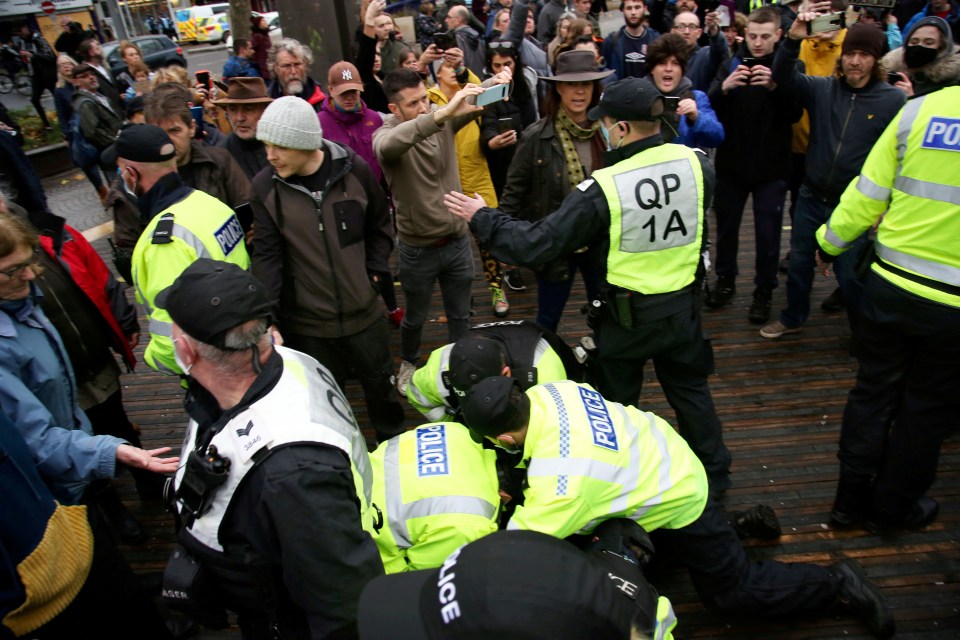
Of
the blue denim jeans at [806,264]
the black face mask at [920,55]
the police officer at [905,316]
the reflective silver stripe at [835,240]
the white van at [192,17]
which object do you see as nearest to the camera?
the police officer at [905,316]

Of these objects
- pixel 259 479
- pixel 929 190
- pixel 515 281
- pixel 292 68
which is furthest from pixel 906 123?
pixel 292 68

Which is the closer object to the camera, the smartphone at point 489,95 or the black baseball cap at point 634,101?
the black baseball cap at point 634,101

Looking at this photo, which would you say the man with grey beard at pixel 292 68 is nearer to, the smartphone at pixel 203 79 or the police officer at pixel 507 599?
the smartphone at pixel 203 79

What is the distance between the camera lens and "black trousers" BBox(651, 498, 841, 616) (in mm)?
2445

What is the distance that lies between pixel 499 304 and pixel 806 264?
218cm

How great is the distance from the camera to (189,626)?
9.43ft

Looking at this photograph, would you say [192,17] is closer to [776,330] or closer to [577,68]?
[577,68]

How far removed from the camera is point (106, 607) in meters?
2.39

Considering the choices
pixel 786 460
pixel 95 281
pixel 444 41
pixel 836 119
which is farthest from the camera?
pixel 444 41

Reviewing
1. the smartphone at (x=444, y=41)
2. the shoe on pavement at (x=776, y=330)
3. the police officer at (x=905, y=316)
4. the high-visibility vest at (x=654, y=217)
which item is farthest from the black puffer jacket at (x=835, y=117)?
the smartphone at (x=444, y=41)

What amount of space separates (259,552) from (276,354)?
52 centimetres

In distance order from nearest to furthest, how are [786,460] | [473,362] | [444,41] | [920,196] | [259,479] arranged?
[259,479] < [920,196] < [473,362] < [786,460] < [444,41]

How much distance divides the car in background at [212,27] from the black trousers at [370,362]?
28.3 meters

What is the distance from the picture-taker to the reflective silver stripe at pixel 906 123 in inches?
103
